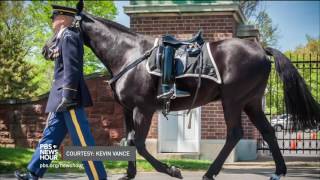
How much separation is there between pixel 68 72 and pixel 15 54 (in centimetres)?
2320

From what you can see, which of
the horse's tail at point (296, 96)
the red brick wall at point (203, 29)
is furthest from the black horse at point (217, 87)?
the red brick wall at point (203, 29)

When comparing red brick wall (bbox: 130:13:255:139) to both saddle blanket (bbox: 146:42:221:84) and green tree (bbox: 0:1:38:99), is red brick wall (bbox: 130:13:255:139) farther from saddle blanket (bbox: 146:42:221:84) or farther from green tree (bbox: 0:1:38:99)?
green tree (bbox: 0:1:38:99)

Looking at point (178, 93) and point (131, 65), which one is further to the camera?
point (131, 65)

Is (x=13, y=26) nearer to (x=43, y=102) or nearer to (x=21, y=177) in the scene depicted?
(x=43, y=102)

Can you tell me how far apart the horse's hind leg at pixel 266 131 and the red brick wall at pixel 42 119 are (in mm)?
6257

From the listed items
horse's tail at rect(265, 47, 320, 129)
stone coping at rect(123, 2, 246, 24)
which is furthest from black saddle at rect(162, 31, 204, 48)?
stone coping at rect(123, 2, 246, 24)

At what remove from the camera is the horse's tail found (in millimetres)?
6418

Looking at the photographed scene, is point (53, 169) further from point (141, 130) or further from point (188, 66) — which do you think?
point (188, 66)

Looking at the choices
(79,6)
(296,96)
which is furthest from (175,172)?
(79,6)

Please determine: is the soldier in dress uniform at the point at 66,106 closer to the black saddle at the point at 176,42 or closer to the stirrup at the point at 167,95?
the stirrup at the point at 167,95

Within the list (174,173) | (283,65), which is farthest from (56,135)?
(283,65)

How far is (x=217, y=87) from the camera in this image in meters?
6.02

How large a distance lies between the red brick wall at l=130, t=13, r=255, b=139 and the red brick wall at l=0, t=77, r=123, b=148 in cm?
102

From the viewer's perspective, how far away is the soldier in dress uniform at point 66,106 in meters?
5.27
